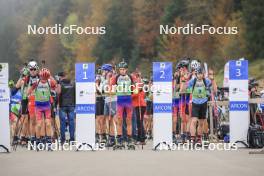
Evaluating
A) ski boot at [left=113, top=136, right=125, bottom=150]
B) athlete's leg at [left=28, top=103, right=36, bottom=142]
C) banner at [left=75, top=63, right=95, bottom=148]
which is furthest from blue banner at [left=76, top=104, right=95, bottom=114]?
athlete's leg at [left=28, top=103, right=36, bottom=142]

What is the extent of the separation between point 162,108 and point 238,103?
2.32 meters

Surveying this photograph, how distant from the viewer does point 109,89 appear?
20.0 meters

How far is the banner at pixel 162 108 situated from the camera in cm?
1828

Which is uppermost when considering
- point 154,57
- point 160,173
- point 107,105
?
point 154,57

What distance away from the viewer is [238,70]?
19172 mm

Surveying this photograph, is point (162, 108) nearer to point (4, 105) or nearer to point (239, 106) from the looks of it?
point (239, 106)

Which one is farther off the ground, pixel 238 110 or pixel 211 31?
pixel 211 31

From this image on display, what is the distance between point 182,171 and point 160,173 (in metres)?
0.52

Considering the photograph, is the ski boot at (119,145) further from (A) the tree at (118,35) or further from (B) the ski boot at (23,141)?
(A) the tree at (118,35)

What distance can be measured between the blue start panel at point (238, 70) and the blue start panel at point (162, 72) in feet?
6.20

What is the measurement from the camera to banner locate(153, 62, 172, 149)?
60.0ft

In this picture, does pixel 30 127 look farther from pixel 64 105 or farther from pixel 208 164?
pixel 208 164

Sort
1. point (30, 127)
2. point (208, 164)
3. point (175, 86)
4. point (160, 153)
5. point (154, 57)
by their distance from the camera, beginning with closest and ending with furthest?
point (208, 164) < point (160, 153) < point (30, 127) < point (175, 86) < point (154, 57)

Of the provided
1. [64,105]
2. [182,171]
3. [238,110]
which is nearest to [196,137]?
[238,110]
